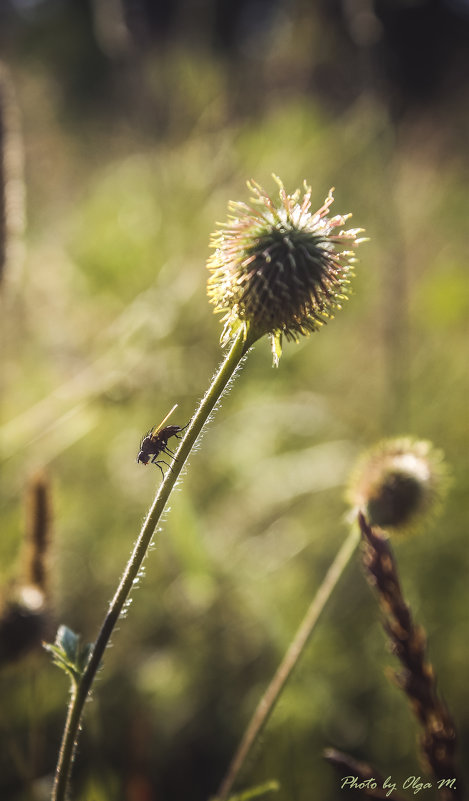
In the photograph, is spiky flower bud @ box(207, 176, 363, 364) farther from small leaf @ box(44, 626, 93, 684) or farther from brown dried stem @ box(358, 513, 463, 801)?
small leaf @ box(44, 626, 93, 684)

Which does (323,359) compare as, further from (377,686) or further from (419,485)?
(419,485)

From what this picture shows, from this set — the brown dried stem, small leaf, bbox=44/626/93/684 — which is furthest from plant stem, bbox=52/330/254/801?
the brown dried stem

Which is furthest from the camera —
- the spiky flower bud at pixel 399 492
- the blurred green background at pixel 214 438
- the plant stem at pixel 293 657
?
the blurred green background at pixel 214 438

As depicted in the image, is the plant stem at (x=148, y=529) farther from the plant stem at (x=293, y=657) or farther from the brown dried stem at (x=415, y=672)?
the plant stem at (x=293, y=657)

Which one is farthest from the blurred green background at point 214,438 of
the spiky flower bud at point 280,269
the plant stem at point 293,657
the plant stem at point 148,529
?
the spiky flower bud at point 280,269

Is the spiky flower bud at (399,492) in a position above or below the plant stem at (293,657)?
above

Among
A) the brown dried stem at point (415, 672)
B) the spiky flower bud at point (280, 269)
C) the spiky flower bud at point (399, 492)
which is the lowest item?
the brown dried stem at point (415, 672)

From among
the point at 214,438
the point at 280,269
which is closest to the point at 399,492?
the point at 280,269

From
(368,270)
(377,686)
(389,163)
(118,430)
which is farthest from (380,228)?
(377,686)
